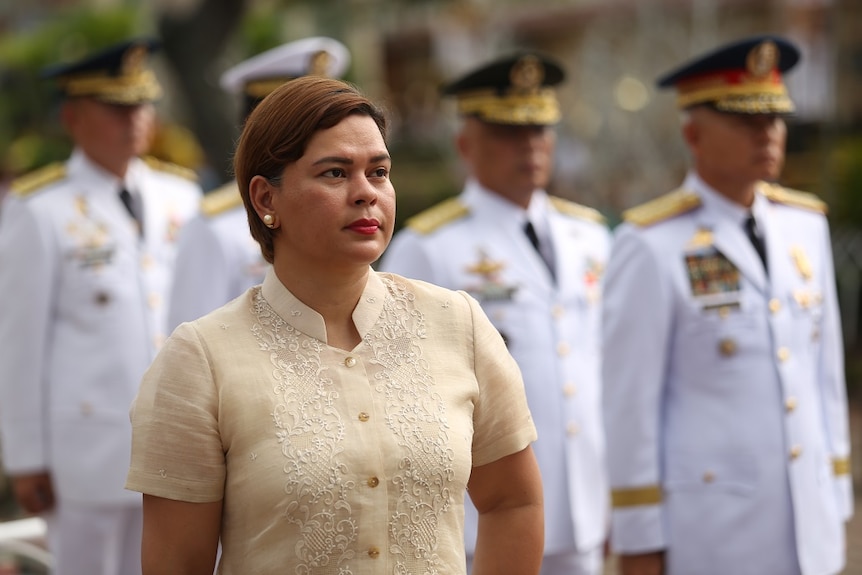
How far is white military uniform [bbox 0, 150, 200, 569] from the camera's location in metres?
4.68

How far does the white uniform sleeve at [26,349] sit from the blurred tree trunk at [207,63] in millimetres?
8290

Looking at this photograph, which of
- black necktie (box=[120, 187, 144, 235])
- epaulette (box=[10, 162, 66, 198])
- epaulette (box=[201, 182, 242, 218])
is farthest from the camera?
black necktie (box=[120, 187, 144, 235])

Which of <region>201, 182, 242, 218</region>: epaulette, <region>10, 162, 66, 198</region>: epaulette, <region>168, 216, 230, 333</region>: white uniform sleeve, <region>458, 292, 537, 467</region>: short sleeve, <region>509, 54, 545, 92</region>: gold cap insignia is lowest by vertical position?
<region>458, 292, 537, 467</region>: short sleeve

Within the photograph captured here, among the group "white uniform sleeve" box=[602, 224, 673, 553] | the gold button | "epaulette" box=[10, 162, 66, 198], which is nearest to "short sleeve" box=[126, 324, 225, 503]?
"white uniform sleeve" box=[602, 224, 673, 553]

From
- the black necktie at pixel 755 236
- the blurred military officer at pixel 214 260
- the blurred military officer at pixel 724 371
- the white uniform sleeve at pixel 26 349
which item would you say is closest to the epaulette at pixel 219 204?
the blurred military officer at pixel 214 260

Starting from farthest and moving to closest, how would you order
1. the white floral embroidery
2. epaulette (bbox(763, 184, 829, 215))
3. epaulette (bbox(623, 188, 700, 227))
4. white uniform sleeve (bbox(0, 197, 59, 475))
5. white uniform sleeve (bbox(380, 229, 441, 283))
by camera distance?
white uniform sleeve (bbox(0, 197, 59, 475)), white uniform sleeve (bbox(380, 229, 441, 283)), epaulette (bbox(763, 184, 829, 215)), epaulette (bbox(623, 188, 700, 227)), the white floral embroidery

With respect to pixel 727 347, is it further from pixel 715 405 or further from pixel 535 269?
pixel 535 269

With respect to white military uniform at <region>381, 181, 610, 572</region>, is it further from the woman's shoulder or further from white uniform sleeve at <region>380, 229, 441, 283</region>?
the woman's shoulder

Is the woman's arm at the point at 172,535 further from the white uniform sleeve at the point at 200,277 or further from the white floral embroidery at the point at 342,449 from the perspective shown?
the white uniform sleeve at the point at 200,277

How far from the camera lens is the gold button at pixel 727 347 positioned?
3805 mm

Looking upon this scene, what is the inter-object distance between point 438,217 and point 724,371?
3.89ft

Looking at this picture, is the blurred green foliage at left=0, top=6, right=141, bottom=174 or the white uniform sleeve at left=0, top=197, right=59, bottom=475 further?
the blurred green foliage at left=0, top=6, right=141, bottom=174

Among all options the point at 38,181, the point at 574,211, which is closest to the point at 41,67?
the point at 38,181

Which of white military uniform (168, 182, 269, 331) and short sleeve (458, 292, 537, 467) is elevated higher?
white military uniform (168, 182, 269, 331)
